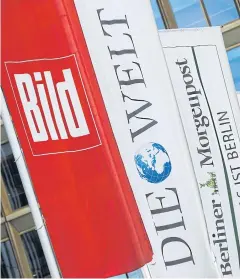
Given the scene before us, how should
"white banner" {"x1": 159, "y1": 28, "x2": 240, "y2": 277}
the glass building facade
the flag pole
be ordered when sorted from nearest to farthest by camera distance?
the flag pole
"white banner" {"x1": 159, "y1": 28, "x2": 240, "y2": 277}
the glass building facade

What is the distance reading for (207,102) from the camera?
719 cm

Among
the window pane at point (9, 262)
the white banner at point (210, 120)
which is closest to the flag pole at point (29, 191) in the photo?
the white banner at point (210, 120)

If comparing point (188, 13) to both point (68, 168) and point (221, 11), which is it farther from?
point (68, 168)

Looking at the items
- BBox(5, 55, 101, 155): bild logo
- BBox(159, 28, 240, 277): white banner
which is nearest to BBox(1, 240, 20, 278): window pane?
BBox(159, 28, 240, 277): white banner

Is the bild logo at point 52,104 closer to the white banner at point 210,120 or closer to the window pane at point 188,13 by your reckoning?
the white banner at point 210,120

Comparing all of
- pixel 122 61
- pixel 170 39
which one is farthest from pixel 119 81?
pixel 170 39

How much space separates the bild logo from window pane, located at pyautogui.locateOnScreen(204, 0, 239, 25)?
9700 millimetres

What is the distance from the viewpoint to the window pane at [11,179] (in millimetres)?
13594

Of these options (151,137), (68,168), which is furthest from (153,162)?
(68,168)

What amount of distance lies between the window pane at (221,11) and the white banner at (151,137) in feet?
28.4

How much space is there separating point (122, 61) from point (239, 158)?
2818 millimetres

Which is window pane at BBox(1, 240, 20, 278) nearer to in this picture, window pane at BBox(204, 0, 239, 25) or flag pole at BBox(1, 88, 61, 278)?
window pane at BBox(204, 0, 239, 25)

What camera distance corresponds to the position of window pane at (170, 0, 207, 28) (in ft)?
44.0

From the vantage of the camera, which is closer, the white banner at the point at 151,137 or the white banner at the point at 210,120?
the white banner at the point at 151,137
